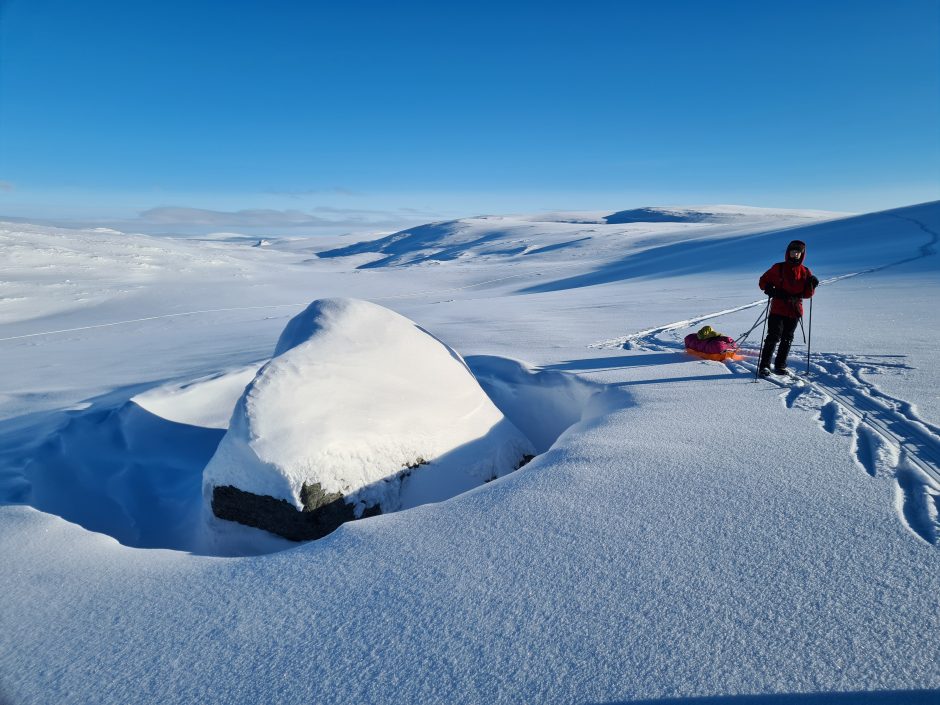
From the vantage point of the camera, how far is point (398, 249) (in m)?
63.2

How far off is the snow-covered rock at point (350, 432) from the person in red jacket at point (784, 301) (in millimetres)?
2585

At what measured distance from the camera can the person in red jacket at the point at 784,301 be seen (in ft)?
16.6

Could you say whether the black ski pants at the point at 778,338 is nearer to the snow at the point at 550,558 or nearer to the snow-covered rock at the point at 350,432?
the snow at the point at 550,558

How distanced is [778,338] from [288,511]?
4.69 metres

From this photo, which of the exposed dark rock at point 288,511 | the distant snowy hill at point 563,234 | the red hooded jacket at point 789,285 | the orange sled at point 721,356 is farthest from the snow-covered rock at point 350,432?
the distant snowy hill at point 563,234

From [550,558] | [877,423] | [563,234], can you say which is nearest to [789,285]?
[877,423]

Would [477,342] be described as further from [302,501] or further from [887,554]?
[887,554]

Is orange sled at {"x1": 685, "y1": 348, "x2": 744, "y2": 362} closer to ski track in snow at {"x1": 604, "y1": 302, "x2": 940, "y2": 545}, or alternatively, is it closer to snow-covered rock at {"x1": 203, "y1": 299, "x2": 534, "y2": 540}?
ski track in snow at {"x1": 604, "y1": 302, "x2": 940, "y2": 545}

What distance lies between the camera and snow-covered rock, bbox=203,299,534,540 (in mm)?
3342

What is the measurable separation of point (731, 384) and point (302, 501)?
12.3 ft

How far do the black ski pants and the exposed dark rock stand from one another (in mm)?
4089

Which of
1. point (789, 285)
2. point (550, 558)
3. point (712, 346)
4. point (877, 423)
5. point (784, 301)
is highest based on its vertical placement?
point (789, 285)

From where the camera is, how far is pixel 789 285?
5141mm

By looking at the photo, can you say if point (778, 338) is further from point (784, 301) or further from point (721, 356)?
point (721, 356)
